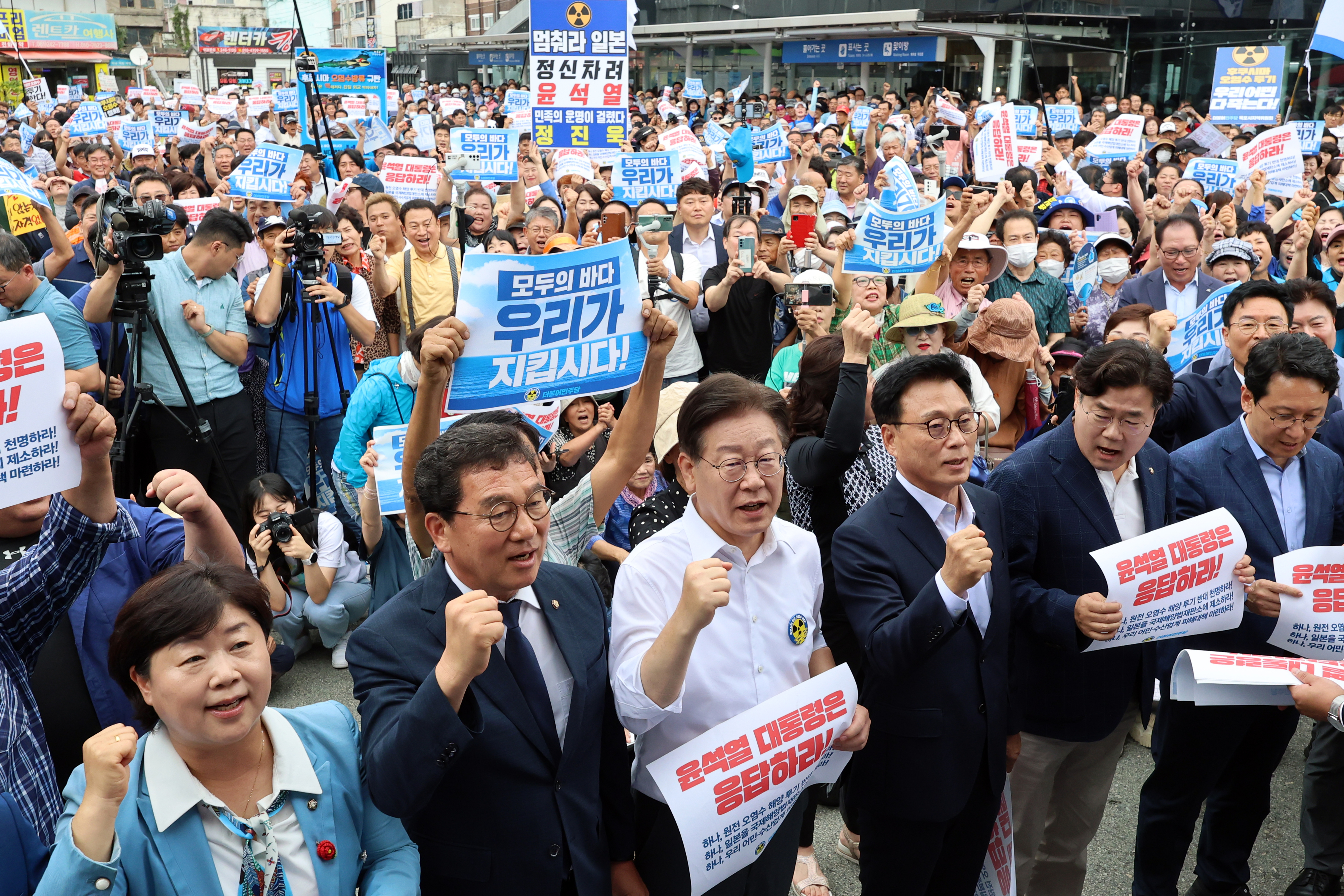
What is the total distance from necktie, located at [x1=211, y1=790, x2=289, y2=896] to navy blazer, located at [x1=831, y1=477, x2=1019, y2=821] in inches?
55.9

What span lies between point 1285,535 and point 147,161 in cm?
1334

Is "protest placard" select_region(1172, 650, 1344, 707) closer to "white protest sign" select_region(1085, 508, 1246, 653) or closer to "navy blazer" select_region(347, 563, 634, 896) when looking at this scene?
"white protest sign" select_region(1085, 508, 1246, 653)

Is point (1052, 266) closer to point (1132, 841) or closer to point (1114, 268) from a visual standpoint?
point (1114, 268)

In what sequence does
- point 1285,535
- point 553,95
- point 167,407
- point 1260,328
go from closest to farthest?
point 1285,535
point 1260,328
point 167,407
point 553,95

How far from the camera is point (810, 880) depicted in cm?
362

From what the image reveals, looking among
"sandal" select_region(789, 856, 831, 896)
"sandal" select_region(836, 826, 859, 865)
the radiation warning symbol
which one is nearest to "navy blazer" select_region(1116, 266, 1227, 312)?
"sandal" select_region(836, 826, 859, 865)

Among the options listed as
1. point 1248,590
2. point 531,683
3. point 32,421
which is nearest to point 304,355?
point 32,421

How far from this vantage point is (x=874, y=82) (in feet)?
98.1

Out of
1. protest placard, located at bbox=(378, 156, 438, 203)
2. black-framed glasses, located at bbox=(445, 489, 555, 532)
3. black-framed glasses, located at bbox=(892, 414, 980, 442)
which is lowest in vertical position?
black-framed glasses, located at bbox=(445, 489, 555, 532)

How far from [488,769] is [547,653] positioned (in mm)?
276

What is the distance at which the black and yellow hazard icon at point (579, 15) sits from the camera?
30.5 feet

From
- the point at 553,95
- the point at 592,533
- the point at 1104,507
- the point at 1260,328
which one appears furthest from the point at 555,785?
the point at 553,95

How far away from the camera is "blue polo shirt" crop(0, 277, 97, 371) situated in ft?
15.0

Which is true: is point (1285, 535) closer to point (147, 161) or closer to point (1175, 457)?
point (1175, 457)
